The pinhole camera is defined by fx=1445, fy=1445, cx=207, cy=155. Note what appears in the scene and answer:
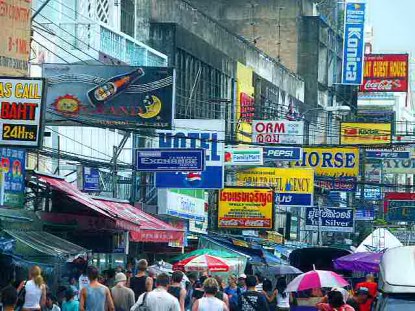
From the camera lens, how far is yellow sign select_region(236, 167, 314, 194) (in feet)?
164

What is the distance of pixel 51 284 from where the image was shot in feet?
84.4

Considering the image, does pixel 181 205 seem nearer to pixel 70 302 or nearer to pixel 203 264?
pixel 203 264

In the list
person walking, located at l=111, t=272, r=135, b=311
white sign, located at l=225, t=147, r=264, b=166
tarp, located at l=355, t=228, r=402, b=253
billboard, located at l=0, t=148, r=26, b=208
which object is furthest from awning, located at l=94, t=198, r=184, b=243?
white sign, located at l=225, t=147, r=264, b=166

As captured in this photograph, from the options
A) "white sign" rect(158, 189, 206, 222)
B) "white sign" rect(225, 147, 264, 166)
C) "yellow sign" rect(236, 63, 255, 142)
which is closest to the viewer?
"white sign" rect(158, 189, 206, 222)

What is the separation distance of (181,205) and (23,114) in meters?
19.0

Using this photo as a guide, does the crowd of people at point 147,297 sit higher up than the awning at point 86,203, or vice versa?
the awning at point 86,203

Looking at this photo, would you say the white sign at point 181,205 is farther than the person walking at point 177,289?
Yes

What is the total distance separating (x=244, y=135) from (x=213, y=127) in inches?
529

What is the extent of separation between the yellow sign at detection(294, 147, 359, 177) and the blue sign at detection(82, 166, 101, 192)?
1919 centimetres

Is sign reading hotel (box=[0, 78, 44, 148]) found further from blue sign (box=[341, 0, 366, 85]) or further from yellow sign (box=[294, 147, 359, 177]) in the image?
blue sign (box=[341, 0, 366, 85])

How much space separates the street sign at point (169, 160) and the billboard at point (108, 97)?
1.99 metres

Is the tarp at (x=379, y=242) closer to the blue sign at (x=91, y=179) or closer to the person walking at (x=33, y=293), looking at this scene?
the blue sign at (x=91, y=179)

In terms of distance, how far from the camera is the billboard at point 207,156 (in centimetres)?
3716

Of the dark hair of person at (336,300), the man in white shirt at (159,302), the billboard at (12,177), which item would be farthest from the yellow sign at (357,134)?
the dark hair of person at (336,300)
